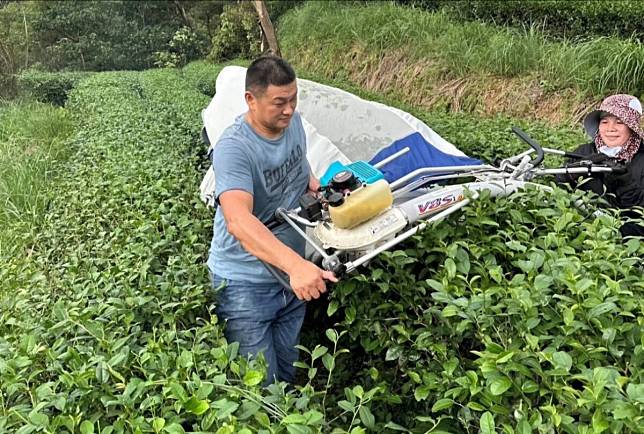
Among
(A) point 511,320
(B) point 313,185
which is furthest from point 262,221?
(A) point 511,320

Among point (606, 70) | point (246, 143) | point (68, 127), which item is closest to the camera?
point (246, 143)

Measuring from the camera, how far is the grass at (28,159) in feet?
17.0

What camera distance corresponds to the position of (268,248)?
2197 millimetres

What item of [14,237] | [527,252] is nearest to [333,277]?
[527,252]

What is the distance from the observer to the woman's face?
3117 mm

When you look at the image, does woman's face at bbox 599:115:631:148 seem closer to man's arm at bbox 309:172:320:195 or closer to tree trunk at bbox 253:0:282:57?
man's arm at bbox 309:172:320:195

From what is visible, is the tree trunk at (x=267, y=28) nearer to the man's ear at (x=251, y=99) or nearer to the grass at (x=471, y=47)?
the grass at (x=471, y=47)

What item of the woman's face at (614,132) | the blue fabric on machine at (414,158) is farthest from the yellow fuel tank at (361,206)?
the woman's face at (614,132)

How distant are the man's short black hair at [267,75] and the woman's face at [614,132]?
174 centimetres

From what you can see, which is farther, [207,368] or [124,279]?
[124,279]

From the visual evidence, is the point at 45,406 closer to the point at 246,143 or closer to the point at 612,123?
the point at 246,143

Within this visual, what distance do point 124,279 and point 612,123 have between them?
8.11 ft

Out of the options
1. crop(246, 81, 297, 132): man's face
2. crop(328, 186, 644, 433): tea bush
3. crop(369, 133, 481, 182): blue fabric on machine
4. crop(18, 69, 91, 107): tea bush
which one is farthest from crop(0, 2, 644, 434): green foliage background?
crop(18, 69, 91, 107): tea bush

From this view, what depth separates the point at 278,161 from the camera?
2.54m
